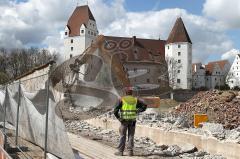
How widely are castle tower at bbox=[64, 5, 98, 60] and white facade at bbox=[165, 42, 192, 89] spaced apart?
1842 centimetres

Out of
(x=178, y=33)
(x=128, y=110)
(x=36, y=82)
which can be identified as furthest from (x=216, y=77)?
(x=36, y=82)

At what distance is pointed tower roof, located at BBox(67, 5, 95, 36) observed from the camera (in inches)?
4028

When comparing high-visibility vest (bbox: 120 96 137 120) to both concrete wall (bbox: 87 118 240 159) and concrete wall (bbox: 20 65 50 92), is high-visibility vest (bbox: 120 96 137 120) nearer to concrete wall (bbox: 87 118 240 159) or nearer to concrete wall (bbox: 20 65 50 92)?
concrete wall (bbox: 87 118 240 159)

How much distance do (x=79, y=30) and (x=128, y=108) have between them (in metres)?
92.9

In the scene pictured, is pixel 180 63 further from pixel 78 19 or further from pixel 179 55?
pixel 78 19

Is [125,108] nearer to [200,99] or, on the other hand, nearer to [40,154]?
[40,154]

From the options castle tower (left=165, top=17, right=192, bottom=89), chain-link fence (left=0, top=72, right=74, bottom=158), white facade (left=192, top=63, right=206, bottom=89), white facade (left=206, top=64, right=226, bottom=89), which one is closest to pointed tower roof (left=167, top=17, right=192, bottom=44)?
castle tower (left=165, top=17, right=192, bottom=89)

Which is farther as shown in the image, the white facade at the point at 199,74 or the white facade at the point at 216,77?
the white facade at the point at 216,77

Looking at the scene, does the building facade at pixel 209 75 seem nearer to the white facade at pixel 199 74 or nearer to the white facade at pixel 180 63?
the white facade at pixel 199 74

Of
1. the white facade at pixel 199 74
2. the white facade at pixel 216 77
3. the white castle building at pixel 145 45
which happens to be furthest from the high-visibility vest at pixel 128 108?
the white facade at pixel 216 77

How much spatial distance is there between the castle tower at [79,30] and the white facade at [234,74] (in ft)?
140

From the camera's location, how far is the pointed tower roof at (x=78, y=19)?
102312 millimetres

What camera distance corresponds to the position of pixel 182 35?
107m

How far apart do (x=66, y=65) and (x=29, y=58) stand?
66.9 meters
